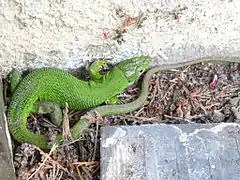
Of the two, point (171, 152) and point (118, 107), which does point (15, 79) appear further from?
point (171, 152)

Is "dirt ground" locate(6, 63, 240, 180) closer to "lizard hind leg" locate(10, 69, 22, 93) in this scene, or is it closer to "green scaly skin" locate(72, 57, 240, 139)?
"green scaly skin" locate(72, 57, 240, 139)

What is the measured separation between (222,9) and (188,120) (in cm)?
94

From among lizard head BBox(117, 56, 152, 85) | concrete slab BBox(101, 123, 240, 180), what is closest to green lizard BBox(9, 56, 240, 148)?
lizard head BBox(117, 56, 152, 85)

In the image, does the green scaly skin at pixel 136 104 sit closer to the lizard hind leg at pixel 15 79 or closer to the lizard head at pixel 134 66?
the lizard head at pixel 134 66

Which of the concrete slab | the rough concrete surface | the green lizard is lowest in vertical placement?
the concrete slab

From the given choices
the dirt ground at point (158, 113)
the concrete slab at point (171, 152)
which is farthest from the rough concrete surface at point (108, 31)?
the concrete slab at point (171, 152)

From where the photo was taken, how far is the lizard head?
11.0 feet

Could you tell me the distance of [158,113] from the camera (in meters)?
3.32

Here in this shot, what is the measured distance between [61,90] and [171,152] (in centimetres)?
103

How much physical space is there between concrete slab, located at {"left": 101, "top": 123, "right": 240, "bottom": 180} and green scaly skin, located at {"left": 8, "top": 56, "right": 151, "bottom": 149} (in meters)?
0.36

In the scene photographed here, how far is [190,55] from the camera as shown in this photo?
3.54m

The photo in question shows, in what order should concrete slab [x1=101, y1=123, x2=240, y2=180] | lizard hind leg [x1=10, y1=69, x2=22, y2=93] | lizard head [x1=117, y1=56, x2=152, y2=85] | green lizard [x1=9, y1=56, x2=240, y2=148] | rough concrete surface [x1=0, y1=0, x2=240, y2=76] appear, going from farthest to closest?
lizard head [x1=117, y1=56, x2=152, y2=85], lizard hind leg [x1=10, y1=69, x2=22, y2=93], green lizard [x1=9, y1=56, x2=240, y2=148], rough concrete surface [x1=0, y1=0, x2=240, y2=76], concrete slab [x1=101, y1=123, x2=240, y2=180]

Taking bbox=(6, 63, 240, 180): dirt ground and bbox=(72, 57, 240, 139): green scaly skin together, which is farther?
bbox=(72, 57, 240, 139): green scaly skin

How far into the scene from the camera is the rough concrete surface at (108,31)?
9.47ft
